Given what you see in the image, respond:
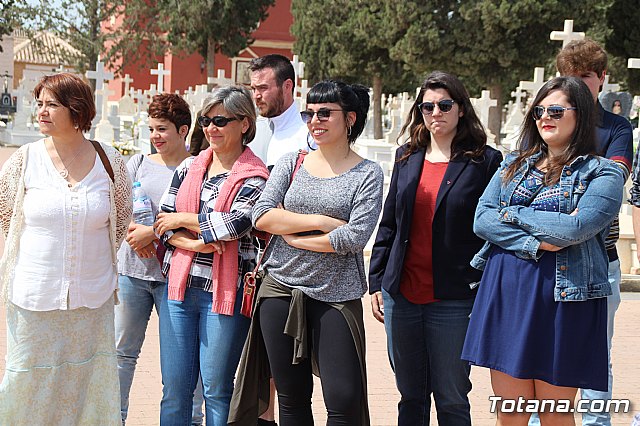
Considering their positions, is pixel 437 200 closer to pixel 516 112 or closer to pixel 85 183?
pixel 85 183

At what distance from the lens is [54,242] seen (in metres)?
4.33

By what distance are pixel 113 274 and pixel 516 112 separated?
31.3 m

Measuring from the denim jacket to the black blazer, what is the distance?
0.30 m

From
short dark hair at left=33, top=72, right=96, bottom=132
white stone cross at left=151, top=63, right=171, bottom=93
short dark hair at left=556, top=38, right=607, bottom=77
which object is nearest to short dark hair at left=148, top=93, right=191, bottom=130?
short dark hair at left=33, top=72, right=96, bottom=132

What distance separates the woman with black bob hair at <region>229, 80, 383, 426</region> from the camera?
4.22m

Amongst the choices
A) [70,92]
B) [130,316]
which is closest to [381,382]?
[130,316]

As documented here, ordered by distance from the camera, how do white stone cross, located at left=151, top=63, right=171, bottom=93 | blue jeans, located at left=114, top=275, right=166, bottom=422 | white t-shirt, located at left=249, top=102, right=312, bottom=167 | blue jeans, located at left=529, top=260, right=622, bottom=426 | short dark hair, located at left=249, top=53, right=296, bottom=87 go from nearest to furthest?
blue jeans, located at left=529, top=260, right=622, bottom=426
blue jeans, located at left=114, top=275, right=166, bottom=422
white t-shirt, located at left=249, top=102, right=312, bottom=167
short dark hair, located at left=249, top=53, right=296, bottom=87
white stone cross, located at left=151, top=63, right=171, bottom=93

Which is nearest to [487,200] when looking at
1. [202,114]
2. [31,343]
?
A: [202,114]

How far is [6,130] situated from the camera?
1428 inches

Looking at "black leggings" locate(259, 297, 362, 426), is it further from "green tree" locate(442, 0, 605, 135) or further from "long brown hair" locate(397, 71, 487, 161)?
"green tree" locate(442, 0, 605, 135)

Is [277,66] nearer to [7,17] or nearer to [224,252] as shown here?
[224,252]

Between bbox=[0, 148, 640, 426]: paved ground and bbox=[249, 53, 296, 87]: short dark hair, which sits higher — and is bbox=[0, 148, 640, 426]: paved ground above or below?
below

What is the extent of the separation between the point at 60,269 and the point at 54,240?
0.14m

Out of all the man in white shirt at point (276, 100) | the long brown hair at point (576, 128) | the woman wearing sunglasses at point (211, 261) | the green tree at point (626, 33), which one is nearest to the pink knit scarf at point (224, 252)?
the woman wearing sunglasses at point (211, 261)
